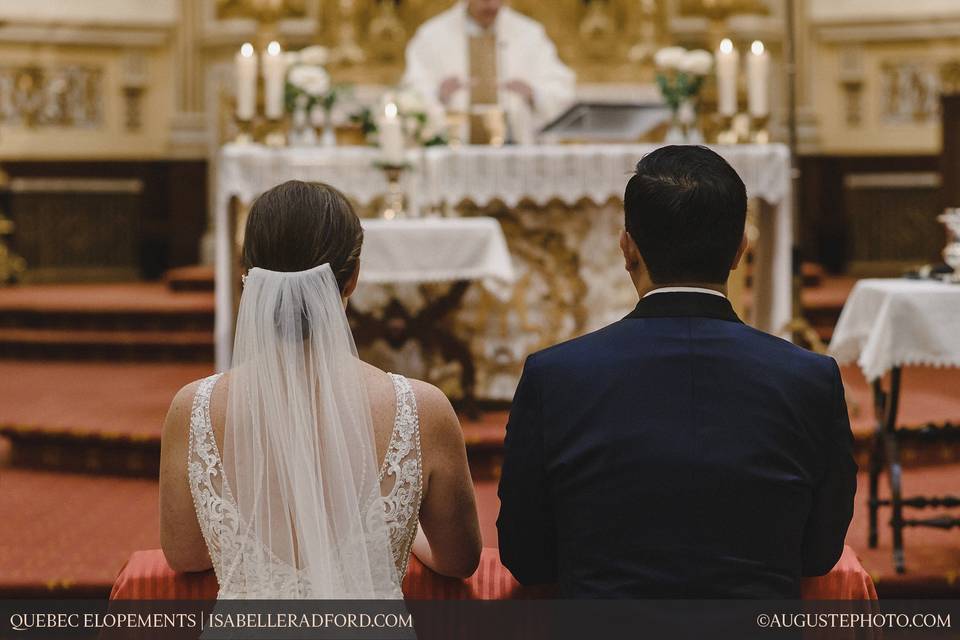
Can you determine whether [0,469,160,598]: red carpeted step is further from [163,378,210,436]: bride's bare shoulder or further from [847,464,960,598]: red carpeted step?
[847,464,960,598]: red carpeted step

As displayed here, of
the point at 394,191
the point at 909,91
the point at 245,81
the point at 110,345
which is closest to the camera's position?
the point at 394,191

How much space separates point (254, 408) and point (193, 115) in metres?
9.03

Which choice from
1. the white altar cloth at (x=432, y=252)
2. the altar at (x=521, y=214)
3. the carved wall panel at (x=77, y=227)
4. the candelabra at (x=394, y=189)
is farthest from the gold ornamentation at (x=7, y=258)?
the white altar cloth at (x=432, y=252)

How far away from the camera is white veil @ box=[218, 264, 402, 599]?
1.96m

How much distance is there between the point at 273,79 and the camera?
238 inches

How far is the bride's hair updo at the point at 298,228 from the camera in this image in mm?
1950

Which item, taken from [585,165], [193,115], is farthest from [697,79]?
[193,115]

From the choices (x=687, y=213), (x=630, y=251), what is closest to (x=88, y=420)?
(x=630, y=251)

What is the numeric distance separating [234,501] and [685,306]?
80 cm

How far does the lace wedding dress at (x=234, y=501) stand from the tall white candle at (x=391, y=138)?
3782mm

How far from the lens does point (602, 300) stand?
6.07 meters

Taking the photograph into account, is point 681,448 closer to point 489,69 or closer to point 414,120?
point 414,120

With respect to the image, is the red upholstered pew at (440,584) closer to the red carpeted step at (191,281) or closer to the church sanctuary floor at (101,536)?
the church sanctuary floor at (101,536)

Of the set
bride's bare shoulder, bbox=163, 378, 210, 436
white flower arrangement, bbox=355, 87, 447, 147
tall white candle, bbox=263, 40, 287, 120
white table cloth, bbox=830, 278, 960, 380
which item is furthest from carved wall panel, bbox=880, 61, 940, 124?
bride's bare shoulder, bbox=163, 378, 210, 436
